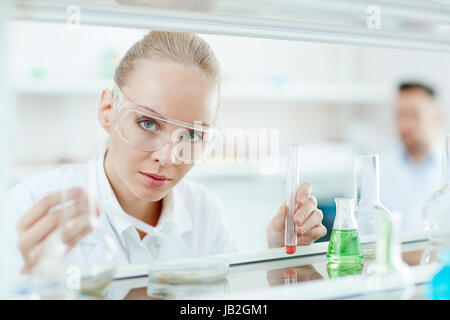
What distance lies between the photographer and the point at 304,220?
904 mm

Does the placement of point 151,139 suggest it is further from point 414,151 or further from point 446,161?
point 414,151

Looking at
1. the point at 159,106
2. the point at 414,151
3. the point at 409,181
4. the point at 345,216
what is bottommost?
the point at 345,216

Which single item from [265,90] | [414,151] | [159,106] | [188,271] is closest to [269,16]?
[159,106]

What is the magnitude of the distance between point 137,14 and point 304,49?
3.30m

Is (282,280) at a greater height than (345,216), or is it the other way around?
(345,216)

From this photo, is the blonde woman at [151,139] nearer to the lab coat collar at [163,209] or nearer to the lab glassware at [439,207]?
the lab coat collar at [163,209]

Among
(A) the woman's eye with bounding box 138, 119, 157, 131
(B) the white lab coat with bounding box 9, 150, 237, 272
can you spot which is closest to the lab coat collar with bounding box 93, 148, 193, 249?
(B) the white lab coat with bounding box 9, 150, 237, 272

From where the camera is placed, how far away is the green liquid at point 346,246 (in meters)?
0.83

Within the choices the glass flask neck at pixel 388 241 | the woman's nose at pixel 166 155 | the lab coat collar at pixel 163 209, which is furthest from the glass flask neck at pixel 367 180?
the lab coat collar at pixel 163 209

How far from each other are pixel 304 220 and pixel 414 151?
263 centimetres

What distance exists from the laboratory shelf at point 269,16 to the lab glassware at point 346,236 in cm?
28

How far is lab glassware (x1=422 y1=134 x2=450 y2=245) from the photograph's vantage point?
854mm
